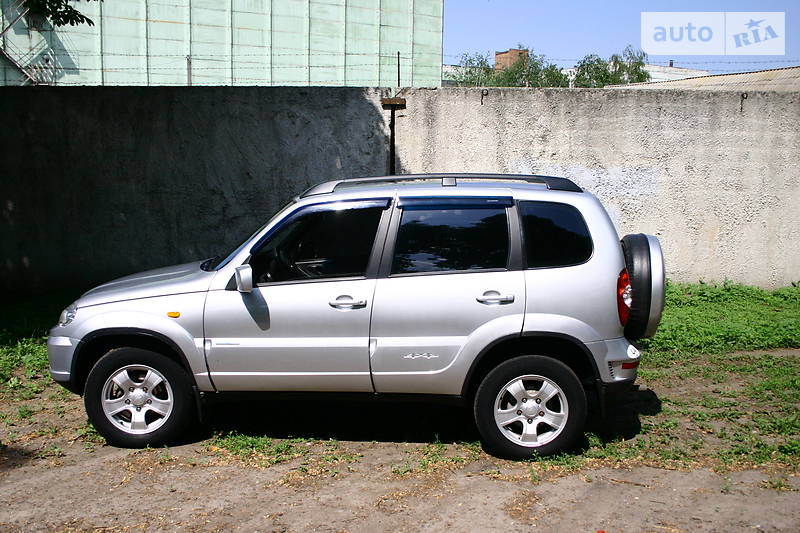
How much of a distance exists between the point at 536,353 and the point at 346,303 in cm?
135

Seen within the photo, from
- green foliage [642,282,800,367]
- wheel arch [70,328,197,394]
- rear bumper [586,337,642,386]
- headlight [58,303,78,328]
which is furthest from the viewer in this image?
green foliage [642,282,800,367]

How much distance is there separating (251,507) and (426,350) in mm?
1498

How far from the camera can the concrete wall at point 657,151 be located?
9.98 metres

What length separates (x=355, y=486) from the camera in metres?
4.74

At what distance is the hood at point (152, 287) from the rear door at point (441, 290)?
4.28ft

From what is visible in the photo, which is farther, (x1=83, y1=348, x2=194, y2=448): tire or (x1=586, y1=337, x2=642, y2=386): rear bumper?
(x1=83, y1=348, x2=194, y2=448): tire

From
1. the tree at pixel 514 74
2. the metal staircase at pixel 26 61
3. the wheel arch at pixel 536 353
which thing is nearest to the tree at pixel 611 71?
the tree at pixel 514 74

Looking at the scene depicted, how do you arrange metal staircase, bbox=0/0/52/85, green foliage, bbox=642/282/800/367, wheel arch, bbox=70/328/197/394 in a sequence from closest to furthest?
wheel arch, bbox=70/328/197/394
green foliage, bbox=642/282/800/367
metal staircase, bbox=0/0/52/85

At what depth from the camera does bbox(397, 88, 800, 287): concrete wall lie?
9977mm

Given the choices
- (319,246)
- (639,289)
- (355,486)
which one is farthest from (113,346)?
(639,289)

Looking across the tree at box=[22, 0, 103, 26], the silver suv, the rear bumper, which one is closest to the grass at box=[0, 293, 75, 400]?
the silver suv

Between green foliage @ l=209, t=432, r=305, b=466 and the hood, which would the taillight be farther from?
the hood

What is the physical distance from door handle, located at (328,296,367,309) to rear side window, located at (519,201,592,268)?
46.2 inches

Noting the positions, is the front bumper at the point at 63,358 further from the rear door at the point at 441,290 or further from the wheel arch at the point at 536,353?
the wheel arch at the point at 536,353
